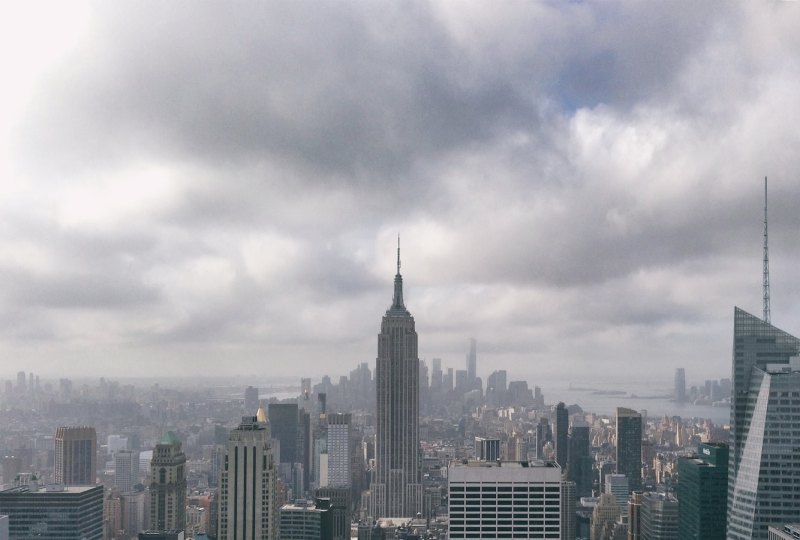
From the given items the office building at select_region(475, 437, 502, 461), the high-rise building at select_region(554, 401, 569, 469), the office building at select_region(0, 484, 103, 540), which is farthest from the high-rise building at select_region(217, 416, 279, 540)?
the high-rise building at select_region(554, 401, 569, 469)

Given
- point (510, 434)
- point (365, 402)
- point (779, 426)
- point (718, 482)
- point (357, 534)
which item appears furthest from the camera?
point (365, 402)

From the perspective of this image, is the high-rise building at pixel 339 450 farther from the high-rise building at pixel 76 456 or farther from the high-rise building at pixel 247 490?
the high-rise building at pixel 76 456

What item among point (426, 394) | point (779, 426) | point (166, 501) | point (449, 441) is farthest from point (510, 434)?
point (779, 426)

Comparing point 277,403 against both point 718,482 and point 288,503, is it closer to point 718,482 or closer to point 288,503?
point 288,503

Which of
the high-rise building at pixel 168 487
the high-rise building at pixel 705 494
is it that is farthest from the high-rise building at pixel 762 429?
the high-rise building at pixel 168 487

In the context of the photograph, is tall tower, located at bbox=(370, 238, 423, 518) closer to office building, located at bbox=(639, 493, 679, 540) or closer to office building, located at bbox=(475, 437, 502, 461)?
office building, located at bbox=(475, 437, 502, 461)
